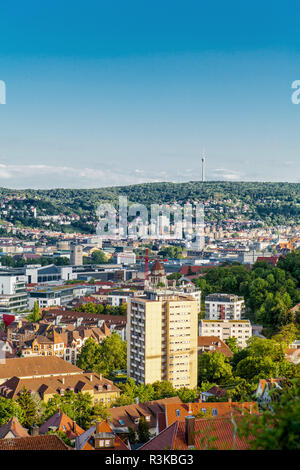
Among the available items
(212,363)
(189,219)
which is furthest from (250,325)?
(189,219)

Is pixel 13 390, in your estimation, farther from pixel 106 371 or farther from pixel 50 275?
pixel 50 275

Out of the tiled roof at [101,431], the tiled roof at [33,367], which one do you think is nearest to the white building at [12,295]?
the tiled roof at [33,367]

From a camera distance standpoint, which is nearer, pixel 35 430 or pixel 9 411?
pixel 35 430

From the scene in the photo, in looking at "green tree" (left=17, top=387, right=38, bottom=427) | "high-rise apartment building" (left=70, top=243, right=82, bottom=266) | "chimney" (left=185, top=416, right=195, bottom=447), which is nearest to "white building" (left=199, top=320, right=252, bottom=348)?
"green tree" (left=17, top=387, right=38, bottom=427)

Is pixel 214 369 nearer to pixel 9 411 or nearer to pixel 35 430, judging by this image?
pixel 9 411

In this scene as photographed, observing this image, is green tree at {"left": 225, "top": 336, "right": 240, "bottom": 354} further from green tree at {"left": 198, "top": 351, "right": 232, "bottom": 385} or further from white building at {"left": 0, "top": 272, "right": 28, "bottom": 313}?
white building at {"left": 0, "top": 272, "right": 28, "bottom": 313}

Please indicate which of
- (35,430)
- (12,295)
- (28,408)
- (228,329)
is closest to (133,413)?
(28,408)
